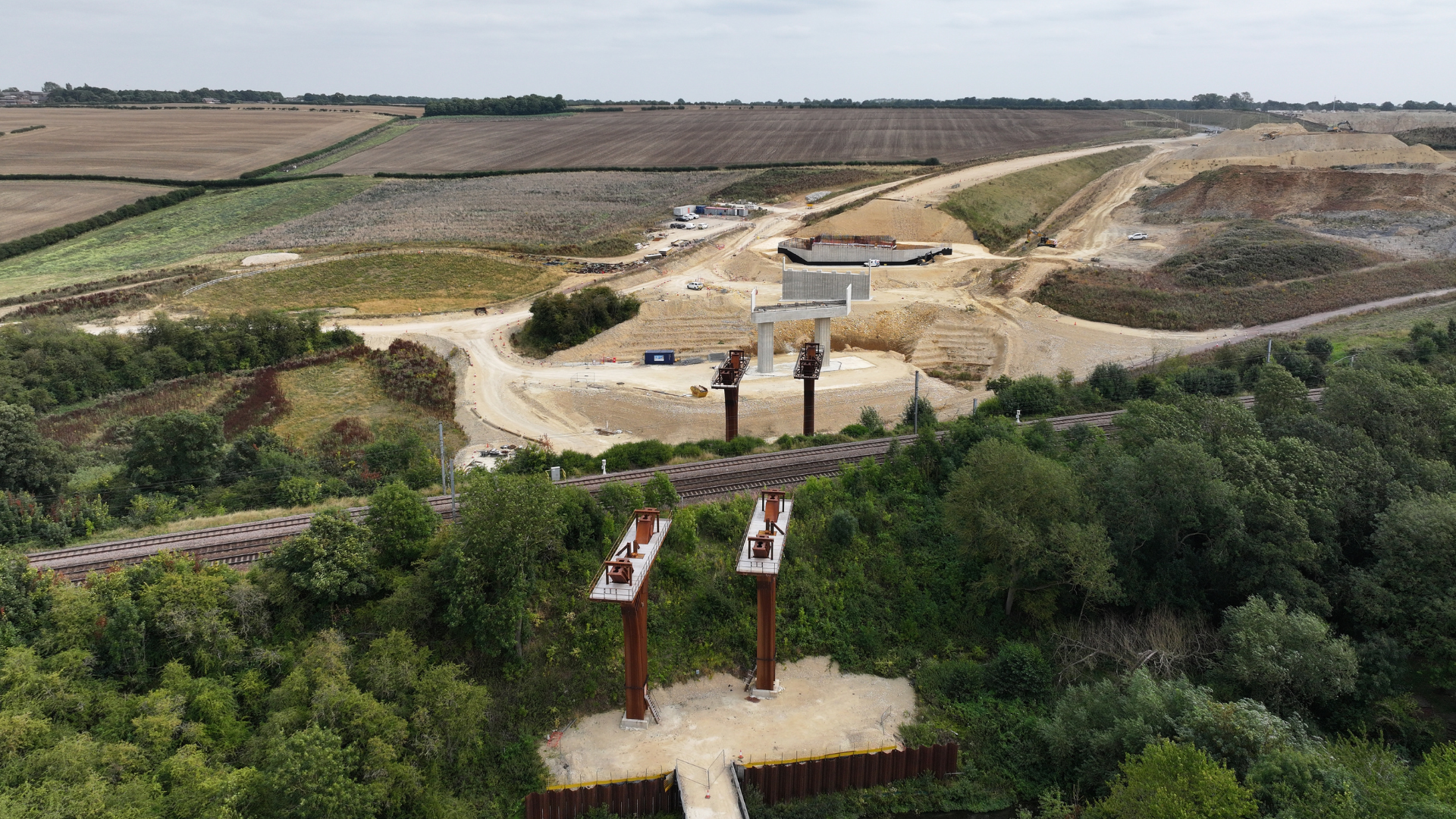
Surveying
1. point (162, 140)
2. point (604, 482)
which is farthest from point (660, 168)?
point (604, 482)

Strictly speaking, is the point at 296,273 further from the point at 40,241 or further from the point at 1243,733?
the point at 1243,733

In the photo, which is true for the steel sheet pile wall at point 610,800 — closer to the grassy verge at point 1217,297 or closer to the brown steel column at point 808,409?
the brown steel column at point 808,409

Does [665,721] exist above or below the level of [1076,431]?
below

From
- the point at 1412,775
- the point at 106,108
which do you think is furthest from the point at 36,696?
the point at 106,108

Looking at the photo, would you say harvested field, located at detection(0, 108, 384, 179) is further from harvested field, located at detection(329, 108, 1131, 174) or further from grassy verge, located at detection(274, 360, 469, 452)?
grassy verge, located at detection(274, 360, 469, 452)

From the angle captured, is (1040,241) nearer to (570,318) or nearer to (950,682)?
(570,318)

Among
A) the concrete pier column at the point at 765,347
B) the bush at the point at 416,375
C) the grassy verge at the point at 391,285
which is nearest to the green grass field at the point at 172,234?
the grassy verge at the point at 391,285
